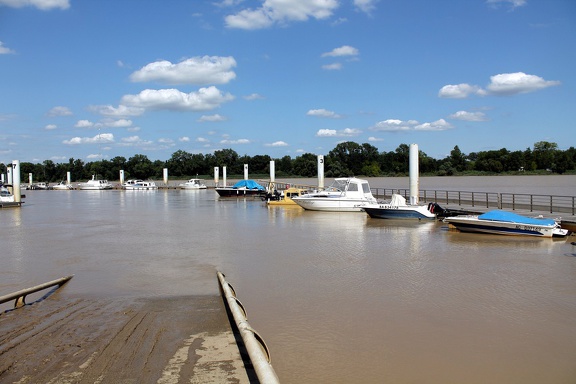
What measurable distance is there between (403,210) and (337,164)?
80223mm

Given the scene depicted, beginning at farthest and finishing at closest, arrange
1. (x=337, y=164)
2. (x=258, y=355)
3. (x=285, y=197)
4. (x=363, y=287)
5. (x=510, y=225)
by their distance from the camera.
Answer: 1. (x=337, y=164)
2. (x=285, y=197)
3. (x=510, y=225)
4. (x=363, y=287)
5. (x=258, y=355)

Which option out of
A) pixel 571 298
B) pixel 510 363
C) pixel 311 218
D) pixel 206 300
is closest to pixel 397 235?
pixel 311 218

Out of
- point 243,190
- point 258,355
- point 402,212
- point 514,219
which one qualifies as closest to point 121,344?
point 258,355

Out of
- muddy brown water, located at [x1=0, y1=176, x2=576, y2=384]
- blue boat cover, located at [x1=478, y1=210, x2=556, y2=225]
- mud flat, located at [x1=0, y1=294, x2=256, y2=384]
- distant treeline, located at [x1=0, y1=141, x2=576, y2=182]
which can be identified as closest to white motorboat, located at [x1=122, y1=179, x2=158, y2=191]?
distant treeline, located at [x1=0, y1=141, x2=576, y2=182]

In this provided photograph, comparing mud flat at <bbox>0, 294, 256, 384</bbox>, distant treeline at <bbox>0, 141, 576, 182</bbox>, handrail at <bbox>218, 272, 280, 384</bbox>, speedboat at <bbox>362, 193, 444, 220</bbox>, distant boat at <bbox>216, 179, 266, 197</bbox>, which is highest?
distant treeline at <bbox>0, 141, 576, 182</bbox>

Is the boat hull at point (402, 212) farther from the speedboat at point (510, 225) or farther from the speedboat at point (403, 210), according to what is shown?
the speedboat at point (510, 225)

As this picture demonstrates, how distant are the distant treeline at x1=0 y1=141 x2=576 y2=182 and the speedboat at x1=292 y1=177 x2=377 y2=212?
71.9 metres

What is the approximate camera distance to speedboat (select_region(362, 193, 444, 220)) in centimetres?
2180

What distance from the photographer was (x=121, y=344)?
18.8ft

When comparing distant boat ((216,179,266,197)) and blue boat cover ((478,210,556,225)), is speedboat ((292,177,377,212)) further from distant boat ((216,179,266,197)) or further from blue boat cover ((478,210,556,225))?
distant boat ((216,179,266,197))

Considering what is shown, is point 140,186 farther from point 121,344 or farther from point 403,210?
point 121,344

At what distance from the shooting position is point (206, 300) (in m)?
8.07

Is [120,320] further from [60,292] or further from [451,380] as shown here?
[451,380]

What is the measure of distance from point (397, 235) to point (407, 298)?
9142mm
